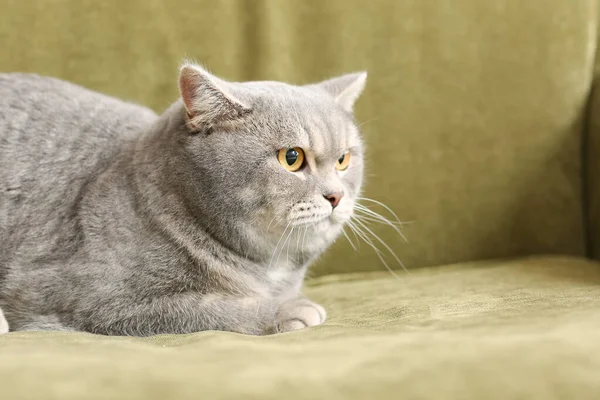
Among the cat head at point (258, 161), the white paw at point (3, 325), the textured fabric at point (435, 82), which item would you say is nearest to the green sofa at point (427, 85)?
the textured fabric at point (435, 82)

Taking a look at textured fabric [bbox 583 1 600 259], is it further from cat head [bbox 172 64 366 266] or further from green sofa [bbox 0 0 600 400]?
cat head [bbox 172 64 366 266]

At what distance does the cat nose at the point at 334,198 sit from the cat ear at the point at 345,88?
→ 284 mm

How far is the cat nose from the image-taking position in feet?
4.16

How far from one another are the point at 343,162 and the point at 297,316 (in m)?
0.37

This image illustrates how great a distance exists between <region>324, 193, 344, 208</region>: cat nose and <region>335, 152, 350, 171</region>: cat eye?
4.5 inches

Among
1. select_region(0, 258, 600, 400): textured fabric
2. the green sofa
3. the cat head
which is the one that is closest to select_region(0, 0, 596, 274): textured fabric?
the green sofa


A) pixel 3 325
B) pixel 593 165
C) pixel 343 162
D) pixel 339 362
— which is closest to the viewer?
pixel 339 362

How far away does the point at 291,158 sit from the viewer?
4.14 feet

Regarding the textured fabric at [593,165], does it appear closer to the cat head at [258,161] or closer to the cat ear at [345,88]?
the cat ear at [345,88]

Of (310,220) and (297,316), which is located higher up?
(310,220)

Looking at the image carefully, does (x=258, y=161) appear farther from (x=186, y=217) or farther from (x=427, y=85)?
(x=427, y=85)

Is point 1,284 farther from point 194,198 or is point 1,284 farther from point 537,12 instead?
point 537,12

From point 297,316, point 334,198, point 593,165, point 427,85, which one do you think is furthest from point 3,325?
point 593,165

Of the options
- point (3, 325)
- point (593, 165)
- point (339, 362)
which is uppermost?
point (593, 165)
